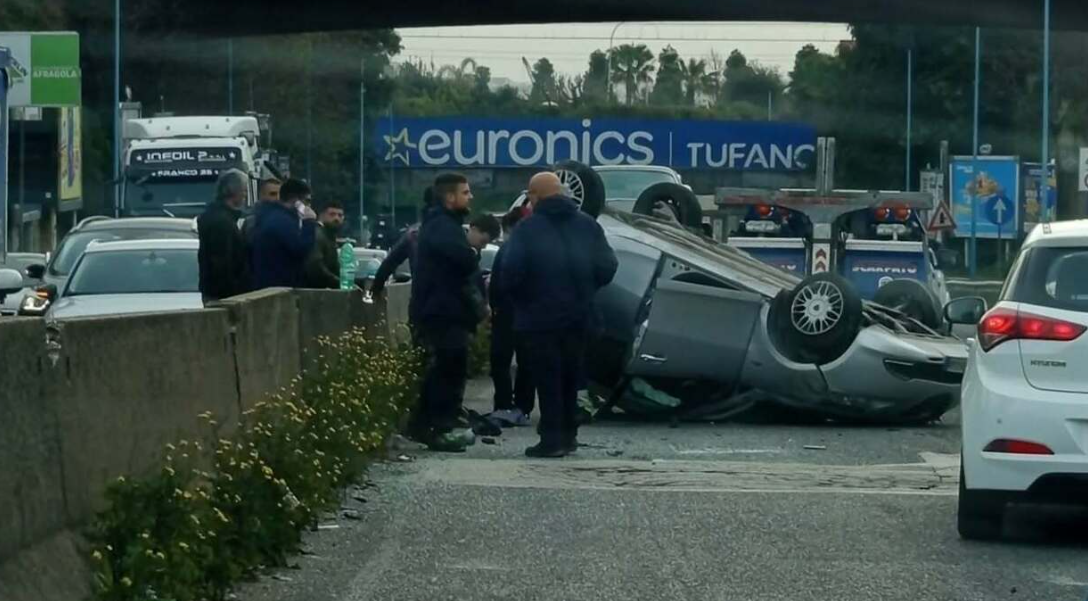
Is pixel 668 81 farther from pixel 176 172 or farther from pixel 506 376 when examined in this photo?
pixel 506 376

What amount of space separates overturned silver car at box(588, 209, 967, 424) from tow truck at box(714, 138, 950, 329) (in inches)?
411

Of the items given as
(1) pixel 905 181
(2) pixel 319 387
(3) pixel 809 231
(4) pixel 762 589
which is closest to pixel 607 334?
(2) pixel 319 387

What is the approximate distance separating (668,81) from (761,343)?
87.3 meters

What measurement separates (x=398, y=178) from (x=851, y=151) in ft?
55.2

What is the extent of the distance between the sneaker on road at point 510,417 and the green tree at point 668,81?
63.3m

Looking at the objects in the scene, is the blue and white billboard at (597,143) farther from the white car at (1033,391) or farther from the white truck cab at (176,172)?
the white car at (1033,391)

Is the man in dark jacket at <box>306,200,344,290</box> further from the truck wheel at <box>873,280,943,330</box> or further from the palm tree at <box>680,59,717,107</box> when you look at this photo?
the palm tree at <box>680,59,717,107</box>

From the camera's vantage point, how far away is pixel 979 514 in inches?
369

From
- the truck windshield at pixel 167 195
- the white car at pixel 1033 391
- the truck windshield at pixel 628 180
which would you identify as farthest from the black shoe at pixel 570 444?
the truck windshield at pixel 167 195

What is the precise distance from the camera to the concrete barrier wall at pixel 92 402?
6.14 m

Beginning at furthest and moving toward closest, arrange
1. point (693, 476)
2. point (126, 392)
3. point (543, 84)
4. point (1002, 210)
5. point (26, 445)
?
1. point (543, 84)
2. point (1002, 210)
3. point (693, 476)
4. point (126, 392)
5. point (26, 445)

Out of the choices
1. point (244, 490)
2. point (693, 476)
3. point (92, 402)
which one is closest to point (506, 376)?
point (693, 476)

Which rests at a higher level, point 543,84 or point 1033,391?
point 543,84

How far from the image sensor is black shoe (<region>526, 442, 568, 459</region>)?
12836 millimetres
